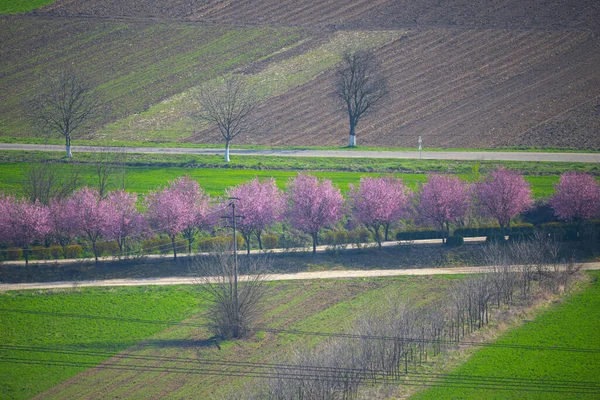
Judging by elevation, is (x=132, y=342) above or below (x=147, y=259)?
below

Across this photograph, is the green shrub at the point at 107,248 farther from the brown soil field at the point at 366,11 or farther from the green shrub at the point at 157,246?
the brown soil field at the point at 366,11

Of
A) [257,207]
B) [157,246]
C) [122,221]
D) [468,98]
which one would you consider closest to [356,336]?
[257,207]

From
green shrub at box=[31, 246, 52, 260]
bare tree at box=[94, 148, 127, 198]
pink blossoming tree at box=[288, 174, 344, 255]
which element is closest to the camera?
green shrub at box=[31, 246, 52, 260]

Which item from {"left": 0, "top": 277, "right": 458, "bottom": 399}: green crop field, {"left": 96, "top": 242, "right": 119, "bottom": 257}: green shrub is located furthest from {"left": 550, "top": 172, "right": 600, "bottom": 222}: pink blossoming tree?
{"left": 96, "top": 242, "right": 119, "bottom": 257}: green shrub

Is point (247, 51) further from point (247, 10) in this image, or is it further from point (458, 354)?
point (458, 354)

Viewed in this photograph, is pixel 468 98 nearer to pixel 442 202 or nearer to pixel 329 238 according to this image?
pixel 442 202

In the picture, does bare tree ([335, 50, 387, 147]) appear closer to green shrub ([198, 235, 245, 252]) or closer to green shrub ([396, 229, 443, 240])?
green shrub ([396, 229, 443, 240])

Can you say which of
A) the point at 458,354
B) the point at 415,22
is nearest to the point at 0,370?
the point at 458,354
